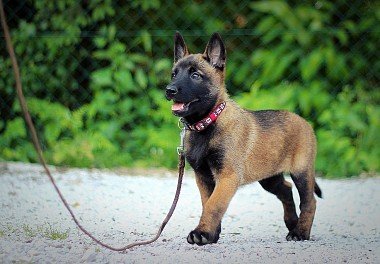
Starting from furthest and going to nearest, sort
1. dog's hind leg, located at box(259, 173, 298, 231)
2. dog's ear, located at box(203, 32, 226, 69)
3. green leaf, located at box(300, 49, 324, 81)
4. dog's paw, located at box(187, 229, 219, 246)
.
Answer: green leaf, located at box(300, 49, 324, 81)
dog's hind leg, located at box(259, 173, 298, 231)
dog's ear, located at box(203, 32, 226, 69)
dog's paw, located at box(187, 229, 219, 246)

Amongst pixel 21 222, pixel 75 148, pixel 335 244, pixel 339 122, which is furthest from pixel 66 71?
pixel 335 244

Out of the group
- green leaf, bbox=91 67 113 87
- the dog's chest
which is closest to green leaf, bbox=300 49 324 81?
green leaf, bbox=91 67 113 87

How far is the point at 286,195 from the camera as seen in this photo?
16.9 ft

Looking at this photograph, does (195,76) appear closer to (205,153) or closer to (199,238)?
(205,153)

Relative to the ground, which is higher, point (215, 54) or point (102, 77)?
point (215, 54)

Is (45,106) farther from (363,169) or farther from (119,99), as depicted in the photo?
(363,169)

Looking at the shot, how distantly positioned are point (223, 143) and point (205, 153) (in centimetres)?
13

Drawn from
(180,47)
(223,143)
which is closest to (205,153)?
(223,143)

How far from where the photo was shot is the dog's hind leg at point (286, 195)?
5148mm

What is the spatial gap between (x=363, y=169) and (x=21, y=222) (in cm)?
426

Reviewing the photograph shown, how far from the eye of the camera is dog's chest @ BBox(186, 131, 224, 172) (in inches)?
178

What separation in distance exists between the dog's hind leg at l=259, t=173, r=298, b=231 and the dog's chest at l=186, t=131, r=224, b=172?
778 millimetres

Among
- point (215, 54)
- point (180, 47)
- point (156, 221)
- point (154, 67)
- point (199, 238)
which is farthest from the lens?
point (154, 67)

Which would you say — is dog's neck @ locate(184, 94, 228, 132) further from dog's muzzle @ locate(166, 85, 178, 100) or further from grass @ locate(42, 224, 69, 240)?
grass @ locate(42, 224, 69, 240)
